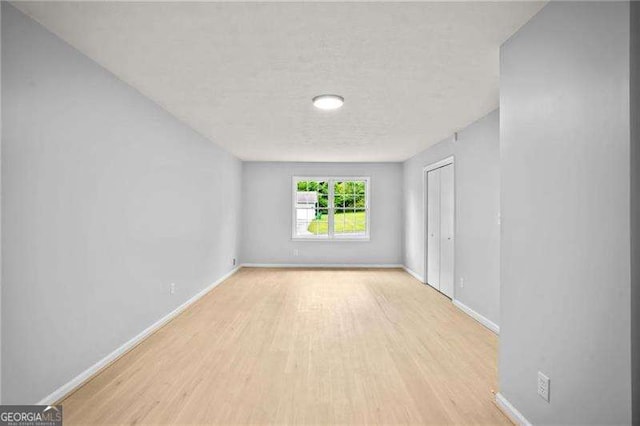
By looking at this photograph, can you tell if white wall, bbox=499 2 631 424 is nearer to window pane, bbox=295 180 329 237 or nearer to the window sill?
the window sill

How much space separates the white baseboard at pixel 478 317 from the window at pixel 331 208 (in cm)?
354

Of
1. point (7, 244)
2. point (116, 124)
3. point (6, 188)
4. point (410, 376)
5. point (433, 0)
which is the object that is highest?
point (433, 0)

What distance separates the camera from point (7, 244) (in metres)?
2.00

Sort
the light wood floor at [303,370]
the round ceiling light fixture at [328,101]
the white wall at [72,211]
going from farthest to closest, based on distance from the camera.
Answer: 1. the round ceiling light fixture at [328,101]
2. the light wood floor at [303,370]
3. the white wall at [72,211]

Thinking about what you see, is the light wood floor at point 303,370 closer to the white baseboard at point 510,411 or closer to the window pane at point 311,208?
the white baseboard at point 510,411

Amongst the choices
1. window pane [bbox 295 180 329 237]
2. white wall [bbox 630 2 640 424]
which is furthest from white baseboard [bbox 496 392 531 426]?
window pane [bbox 295 180 329 237]

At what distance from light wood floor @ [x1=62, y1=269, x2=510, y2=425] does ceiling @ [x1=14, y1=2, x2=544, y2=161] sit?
7.92 feet

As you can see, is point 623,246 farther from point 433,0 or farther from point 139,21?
point 139,21

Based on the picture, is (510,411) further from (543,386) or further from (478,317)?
(478,317)

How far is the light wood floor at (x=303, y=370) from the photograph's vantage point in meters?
2.26

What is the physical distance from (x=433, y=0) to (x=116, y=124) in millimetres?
2668

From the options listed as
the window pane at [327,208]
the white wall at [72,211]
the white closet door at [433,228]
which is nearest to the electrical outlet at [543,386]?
the white wall at [72,211]

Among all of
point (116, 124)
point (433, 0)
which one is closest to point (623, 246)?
point (433, 0)

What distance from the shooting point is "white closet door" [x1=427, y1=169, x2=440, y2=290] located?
5898mm
